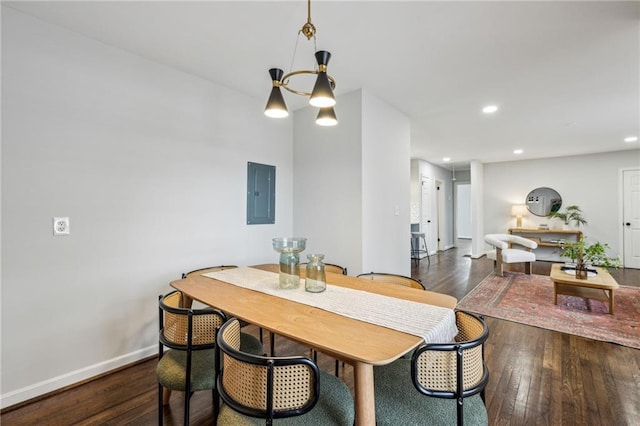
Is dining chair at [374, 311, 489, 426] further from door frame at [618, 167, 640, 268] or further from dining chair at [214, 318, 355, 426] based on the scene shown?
door frame at [618, 167, 640, 268]

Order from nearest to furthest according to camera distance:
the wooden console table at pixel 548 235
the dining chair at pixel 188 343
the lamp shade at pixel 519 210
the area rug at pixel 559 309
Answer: the dining chair at pixel 188 343 < the area rug at pixel 559 309 < the wooden console table at pixel 548 235 < the lamp shade at pixel 519 210

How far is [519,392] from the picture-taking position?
1.95 meters

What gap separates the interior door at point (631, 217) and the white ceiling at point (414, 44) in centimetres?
358

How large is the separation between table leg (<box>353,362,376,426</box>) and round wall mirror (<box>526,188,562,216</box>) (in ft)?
25.8

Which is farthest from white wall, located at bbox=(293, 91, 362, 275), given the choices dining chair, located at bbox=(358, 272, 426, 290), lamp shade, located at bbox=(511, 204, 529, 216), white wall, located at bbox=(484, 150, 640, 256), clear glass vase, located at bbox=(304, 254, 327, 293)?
Result: white wall, located at bbox=(484, 150, 640, 256)

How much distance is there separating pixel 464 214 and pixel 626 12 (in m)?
10.4

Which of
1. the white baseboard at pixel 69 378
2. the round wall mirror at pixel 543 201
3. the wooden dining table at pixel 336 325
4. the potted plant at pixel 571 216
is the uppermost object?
the round wall mirror at pixel 543 201

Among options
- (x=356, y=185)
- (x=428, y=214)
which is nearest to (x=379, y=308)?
(x=356, y=185)

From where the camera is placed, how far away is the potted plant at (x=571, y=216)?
652 cm

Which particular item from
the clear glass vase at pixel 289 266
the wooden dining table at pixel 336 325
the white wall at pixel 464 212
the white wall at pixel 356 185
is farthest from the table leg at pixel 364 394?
the white wall at pixel 464 212

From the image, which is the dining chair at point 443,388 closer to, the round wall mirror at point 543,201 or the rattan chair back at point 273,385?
the rattan chair back at point 273,385

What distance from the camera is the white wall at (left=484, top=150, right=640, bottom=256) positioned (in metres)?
6.19

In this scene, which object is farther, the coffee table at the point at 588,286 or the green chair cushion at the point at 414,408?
the coffee table at the point at 588,286

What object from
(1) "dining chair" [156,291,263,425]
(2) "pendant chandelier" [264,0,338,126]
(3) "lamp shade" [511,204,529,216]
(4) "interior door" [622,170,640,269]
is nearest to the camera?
(1) "dining chair" [156,291,263,425]
